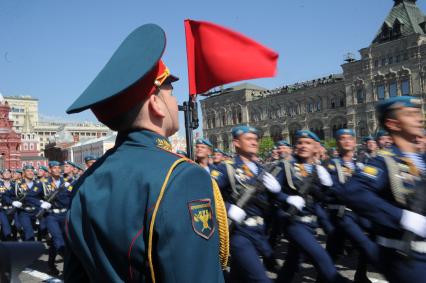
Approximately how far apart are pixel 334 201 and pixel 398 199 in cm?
322

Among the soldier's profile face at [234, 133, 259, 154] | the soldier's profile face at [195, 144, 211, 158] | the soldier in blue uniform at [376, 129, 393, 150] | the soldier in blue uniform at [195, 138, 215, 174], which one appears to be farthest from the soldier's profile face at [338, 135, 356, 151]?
the soldier's profile face at [195, 144, 211, 158]

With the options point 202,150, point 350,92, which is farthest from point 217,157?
point 350,92

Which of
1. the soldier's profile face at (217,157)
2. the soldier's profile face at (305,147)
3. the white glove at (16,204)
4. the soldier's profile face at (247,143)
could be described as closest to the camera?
the soldier's profile face at (247,143)

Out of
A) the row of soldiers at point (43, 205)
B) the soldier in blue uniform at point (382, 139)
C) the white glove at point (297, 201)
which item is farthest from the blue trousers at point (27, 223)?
the soldier in blue uniform at point (382, 139)

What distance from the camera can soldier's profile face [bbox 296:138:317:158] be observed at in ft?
21.1

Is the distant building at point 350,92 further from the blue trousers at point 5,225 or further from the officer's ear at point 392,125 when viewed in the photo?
the officer's ear at point 392,125

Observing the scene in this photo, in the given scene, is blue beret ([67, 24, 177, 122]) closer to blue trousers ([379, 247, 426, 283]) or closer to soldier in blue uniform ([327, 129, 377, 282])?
blue trousers ([379, 247, 426, 283])

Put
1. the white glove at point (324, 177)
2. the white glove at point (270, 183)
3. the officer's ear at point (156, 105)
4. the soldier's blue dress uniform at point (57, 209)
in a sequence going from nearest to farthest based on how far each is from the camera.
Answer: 1. the officer's ear at point (156, 105)
2. the white glove at point (270, 183)
3. the white glove at point (324, 177)
4. the soldier's blue dress uniform at point (57, 209)

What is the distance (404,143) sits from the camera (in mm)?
3525

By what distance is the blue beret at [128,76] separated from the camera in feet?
4.66

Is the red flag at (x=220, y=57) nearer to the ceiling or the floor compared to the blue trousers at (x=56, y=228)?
nearer to the ceiling

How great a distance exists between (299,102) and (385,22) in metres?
15.4

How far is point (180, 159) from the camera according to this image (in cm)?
141

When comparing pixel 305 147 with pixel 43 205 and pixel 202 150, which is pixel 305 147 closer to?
pixel 202 150
